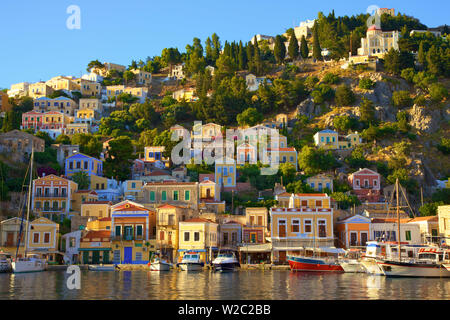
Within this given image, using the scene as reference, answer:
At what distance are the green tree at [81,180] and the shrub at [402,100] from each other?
2529 inches

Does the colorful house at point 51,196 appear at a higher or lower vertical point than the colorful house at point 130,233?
higher

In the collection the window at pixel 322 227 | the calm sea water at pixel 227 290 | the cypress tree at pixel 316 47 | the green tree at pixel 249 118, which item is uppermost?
the cypress tree at pixel 316 47

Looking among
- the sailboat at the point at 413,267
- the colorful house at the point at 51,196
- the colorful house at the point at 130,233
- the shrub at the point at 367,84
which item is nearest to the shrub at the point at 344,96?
the shrub at the point at 367,84

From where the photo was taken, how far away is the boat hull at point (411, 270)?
40531 millimetres

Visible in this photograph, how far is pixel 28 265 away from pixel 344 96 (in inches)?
3043

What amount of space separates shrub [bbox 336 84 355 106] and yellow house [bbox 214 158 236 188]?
40.0 metres

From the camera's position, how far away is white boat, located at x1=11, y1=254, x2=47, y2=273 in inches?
1757

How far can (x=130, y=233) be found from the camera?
→ 53906 mm

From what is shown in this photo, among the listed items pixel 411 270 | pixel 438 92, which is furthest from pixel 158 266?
pixel 438 92

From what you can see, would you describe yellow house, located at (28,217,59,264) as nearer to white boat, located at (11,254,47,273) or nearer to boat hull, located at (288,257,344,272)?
white boat, located at (11,254,47,273)

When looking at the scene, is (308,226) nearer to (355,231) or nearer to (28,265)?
(355,231)

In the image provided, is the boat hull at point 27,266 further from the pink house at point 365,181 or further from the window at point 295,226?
the pink house at point 365,181

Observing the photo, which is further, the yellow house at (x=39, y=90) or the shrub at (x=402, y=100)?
the yellow house at (x=39, y=90)

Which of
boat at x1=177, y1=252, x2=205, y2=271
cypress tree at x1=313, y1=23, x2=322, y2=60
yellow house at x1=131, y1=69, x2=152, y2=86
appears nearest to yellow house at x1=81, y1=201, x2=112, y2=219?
boat at x1=177, y1=252, x2=205, y2=271
